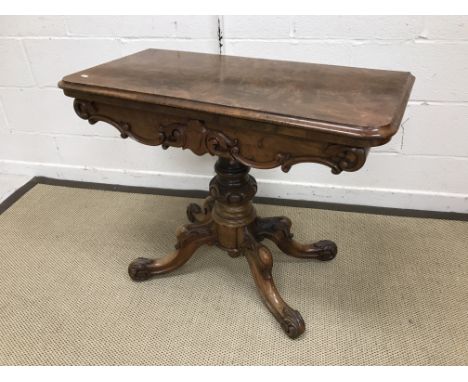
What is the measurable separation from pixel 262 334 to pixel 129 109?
0.71 metres

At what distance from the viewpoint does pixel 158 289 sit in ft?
4.16

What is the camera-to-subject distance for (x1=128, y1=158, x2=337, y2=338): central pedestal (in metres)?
1.13

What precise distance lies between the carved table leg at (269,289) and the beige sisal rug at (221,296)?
0.04 metres

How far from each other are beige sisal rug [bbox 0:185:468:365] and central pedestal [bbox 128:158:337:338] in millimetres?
50

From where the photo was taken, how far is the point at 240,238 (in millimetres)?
1216

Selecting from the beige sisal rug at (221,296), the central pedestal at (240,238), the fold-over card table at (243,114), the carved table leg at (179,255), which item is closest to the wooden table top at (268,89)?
the fold-over card table at (243,114)

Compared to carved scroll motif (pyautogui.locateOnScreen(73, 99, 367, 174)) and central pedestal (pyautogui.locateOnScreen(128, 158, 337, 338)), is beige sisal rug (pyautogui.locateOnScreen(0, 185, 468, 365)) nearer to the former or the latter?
central pedestal (pyautogui.locateOnScreen(128, 158, 337, 338))

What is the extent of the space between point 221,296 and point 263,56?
842 millimetres

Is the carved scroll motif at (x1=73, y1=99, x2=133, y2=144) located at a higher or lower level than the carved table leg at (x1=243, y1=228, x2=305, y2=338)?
higher

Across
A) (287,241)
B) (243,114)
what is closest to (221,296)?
(287,241)

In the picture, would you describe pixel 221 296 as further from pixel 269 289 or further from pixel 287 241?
pixel 287 241

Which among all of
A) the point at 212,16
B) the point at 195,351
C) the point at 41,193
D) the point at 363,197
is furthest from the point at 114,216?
the point at 363,197

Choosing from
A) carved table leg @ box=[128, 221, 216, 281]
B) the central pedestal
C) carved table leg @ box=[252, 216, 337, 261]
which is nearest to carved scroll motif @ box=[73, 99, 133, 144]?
the central pedestal

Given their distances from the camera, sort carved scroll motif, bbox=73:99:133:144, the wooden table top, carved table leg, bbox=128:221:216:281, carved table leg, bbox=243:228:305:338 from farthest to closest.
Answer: carved table leg, bbox=128:221:216:281 → carved table leg, bbox=243:228:305:338 → carved scroll motif, bbox=73:99:133:144 → the wooden table top
